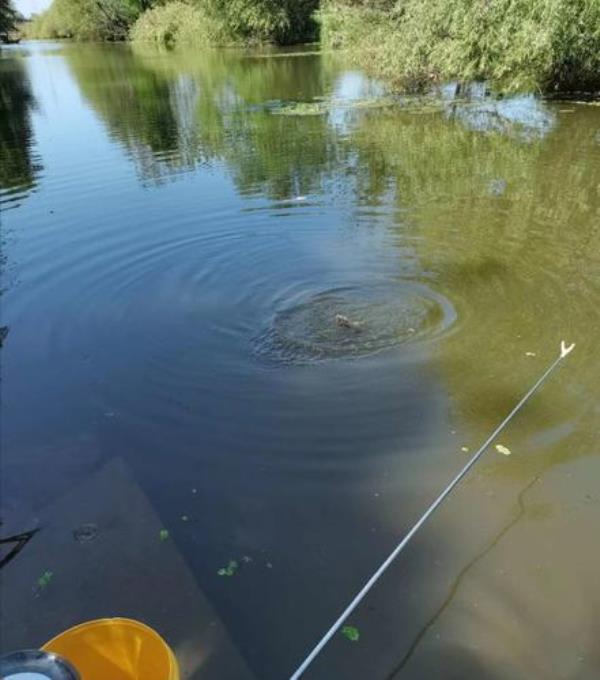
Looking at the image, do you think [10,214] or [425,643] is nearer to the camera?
[425,643]

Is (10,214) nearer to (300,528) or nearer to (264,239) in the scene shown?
(264,239)

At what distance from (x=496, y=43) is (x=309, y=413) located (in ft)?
46.5

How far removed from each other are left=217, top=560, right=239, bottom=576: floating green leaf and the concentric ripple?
2.34 m

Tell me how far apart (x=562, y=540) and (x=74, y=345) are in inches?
192

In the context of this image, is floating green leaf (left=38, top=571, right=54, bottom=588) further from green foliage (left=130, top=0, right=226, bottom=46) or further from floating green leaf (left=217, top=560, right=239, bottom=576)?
green foliage (left=130, top=0, right=226, bottom=46)

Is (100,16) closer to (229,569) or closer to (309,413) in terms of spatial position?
(309,413)

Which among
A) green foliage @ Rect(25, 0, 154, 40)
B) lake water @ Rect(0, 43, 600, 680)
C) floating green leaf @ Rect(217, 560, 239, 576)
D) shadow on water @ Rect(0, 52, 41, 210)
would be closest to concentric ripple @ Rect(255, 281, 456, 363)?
lake water @ Rect(0, 43, 600, 680)

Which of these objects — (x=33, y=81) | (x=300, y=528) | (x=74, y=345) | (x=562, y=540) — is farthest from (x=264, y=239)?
(x=33, y=81)

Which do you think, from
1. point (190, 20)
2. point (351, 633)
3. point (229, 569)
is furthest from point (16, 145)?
point (190, 20)

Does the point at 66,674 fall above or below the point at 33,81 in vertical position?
above

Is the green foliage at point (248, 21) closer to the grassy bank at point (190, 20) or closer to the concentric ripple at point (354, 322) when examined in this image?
the grassy bank at point (190, 20)

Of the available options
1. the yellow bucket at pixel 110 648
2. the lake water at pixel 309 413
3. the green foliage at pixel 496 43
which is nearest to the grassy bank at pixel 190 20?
the green foliage at pixel 496 43

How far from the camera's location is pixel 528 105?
668 inches

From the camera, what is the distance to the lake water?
320cm
